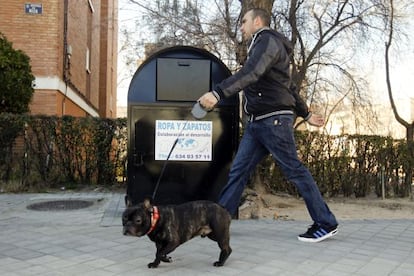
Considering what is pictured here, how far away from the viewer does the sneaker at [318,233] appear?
5.00m

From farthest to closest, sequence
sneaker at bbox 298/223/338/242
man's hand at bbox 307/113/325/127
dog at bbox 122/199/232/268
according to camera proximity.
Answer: man's hand at bbox 307/113/325/127 < sneaker at bbox 298/223/338/242 < dog at bbox 122/199/232/268

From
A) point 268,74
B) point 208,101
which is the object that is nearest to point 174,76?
point 268,74

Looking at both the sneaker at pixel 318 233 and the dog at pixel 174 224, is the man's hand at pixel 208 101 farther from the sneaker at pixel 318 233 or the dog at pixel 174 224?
the sneaker at pixel 318 233

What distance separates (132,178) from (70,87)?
9.47 meters

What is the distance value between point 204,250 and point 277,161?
1.17 metres

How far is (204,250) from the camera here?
4.64 meters

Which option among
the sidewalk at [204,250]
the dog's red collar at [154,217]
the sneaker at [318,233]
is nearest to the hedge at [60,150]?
the sidewalk at [204,250]

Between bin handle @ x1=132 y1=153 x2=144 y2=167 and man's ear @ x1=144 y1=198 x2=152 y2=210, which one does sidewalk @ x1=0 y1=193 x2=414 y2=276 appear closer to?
man's ear @ x1=144 y1=198 x2=152 y2=210

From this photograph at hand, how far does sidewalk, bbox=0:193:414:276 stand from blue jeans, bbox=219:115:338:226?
0.41m

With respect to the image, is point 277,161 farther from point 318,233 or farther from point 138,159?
point 138,159

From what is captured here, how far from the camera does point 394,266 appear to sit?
13.8ft

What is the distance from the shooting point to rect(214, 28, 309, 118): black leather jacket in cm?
446

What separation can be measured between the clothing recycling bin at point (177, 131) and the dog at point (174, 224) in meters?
1.97

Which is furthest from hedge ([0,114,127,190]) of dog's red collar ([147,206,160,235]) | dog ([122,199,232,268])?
dog's red collar ([147,206,160,235])
